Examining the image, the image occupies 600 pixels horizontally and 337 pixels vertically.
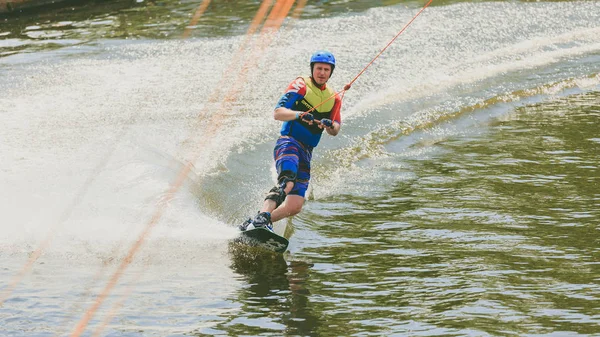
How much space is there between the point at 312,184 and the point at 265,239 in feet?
9.43

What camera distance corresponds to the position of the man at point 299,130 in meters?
8.84

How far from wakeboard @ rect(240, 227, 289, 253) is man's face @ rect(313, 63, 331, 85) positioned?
1.69 meters

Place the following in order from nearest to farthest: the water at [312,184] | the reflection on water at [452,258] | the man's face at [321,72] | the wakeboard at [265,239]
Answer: the reflection on water at [452,258], the water at [312,184], the wakeboard at [265,239], the man's face at [321,72]

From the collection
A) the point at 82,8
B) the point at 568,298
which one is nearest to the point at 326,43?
the point at 82,8

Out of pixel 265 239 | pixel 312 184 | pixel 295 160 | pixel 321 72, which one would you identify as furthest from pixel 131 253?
pixel 312 184

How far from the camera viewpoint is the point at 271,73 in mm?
16703

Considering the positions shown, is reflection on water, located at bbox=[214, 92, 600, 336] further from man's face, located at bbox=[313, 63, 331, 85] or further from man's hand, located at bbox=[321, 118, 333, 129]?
man's face, located at bbox=[313, 63, 331, 85]

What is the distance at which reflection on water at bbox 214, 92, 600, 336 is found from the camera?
22.5 feet

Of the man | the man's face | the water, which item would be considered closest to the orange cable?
the water

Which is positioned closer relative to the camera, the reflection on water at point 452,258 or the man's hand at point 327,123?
the reflection on water at point 452,258

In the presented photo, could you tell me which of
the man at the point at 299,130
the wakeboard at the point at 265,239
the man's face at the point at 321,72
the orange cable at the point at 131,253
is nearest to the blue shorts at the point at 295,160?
the man at the point at 299,130

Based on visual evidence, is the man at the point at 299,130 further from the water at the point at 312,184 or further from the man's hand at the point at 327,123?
the water at the point at 312,184

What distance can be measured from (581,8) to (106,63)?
11447 millimetres

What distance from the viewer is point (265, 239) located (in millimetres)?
8250
